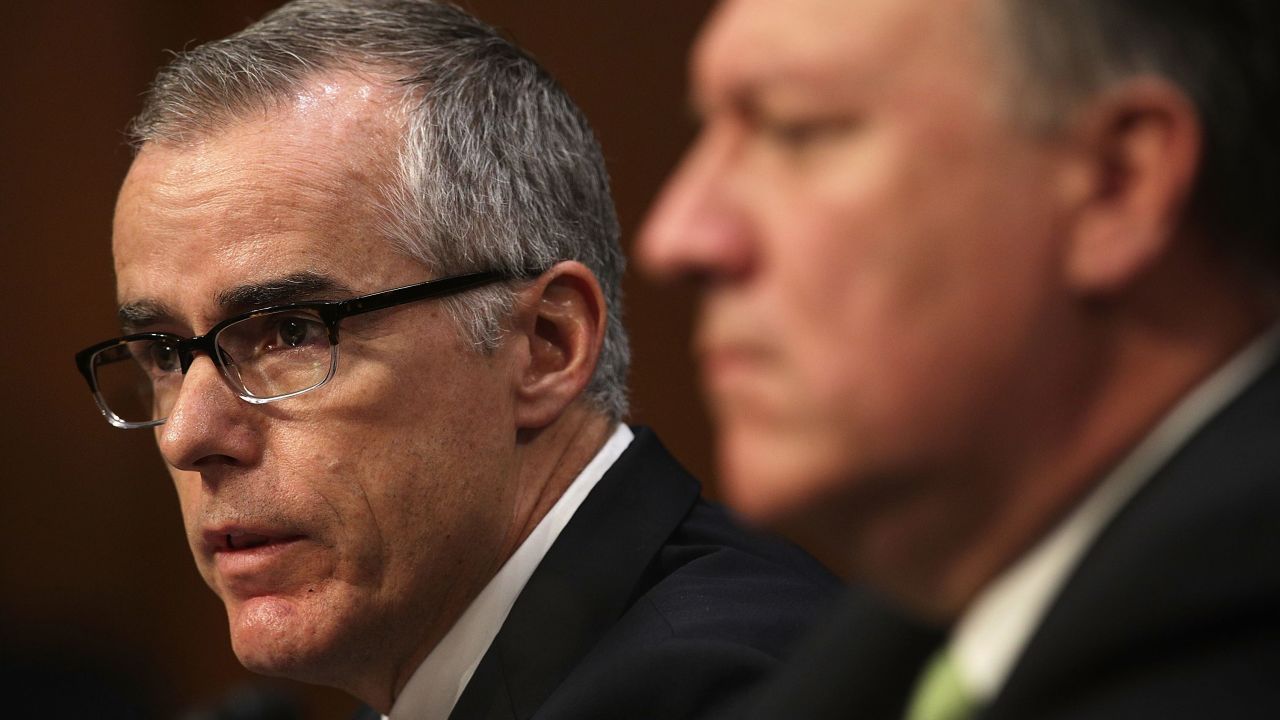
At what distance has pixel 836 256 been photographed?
0.90 meters

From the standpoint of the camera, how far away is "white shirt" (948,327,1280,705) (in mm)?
897

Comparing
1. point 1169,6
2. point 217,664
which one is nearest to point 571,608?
point 1169,6

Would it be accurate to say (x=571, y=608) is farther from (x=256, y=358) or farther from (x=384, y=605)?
(x=256, y=358)

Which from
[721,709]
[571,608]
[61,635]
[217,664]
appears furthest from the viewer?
[217,664]

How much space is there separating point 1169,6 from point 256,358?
1.33m

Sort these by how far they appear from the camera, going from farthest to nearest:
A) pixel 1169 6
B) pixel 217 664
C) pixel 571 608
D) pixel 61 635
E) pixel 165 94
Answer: pixel 217 664
pixel 61 635
pixel 165 94
pixel 571 608
pixel 1169 6

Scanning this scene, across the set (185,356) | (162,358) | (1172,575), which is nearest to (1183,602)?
(1172,575)

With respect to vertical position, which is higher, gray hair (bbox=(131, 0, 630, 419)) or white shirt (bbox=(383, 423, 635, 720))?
gray hair (bbox=(131, 0, 630, 419))

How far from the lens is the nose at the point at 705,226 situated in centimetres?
94

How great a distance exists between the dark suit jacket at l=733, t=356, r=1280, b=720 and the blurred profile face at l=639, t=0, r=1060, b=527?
0.11 meters

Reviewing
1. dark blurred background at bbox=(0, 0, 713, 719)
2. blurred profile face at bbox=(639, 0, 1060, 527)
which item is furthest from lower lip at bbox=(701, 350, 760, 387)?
dark blurred background at bbox=(0, 0, 713, 719)

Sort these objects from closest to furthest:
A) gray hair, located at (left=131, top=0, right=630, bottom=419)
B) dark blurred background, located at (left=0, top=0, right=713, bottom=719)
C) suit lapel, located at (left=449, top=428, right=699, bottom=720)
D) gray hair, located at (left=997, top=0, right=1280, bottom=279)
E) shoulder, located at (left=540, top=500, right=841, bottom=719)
Result: 1. gray hair, located at (left=997, top=0, right=1280, bottom=279)
2. shoulder, located at (left=540, top=500, right=841, bottom=719)
3. suit lapel, located at (left=449, top=428, right=699, bottom=720)
4. gray hair, located at (left=131, top=0, right=630, bottom=419)
5. dark blurred background, located at (left=0, top=0, right=713, bottom=719)

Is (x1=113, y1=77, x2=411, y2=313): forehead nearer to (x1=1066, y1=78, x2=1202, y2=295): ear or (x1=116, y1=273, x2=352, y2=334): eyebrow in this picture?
(x1=116, y1=273, x2=352, y2=334): eyebrow

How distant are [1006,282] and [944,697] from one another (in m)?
0.27
